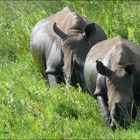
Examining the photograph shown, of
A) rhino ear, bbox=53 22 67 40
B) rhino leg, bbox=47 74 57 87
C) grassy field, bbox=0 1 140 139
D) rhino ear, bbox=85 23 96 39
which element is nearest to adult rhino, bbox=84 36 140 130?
grassy field, bbox=0 1 140 139

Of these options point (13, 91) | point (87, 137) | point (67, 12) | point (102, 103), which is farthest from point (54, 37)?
point (87, 137)

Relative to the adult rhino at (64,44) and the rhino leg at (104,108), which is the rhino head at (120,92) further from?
Answer: the adult rhino at (64,44)

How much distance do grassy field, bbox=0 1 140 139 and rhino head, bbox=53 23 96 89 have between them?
0.31 meters

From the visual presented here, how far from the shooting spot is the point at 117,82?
26.9 feet

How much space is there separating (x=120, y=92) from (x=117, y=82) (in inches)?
5.6

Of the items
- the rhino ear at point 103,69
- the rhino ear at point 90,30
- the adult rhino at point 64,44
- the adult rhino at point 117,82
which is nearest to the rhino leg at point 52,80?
the adult rhino at point 64,44

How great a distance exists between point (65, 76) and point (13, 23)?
363cm

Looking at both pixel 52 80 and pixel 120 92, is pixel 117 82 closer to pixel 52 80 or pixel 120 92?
pixel 120 92

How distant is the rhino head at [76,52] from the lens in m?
9.76

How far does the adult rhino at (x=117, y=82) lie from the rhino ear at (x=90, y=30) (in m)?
0.72

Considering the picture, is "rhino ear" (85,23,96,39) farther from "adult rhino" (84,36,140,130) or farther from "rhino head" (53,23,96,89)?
"adult rhino" (84,36,140,130)

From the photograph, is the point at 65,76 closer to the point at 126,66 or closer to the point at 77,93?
the point at 77,93

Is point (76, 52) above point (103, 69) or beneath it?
beneath

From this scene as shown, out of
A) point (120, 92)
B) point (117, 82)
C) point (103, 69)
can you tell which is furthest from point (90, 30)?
point (120, 92)
